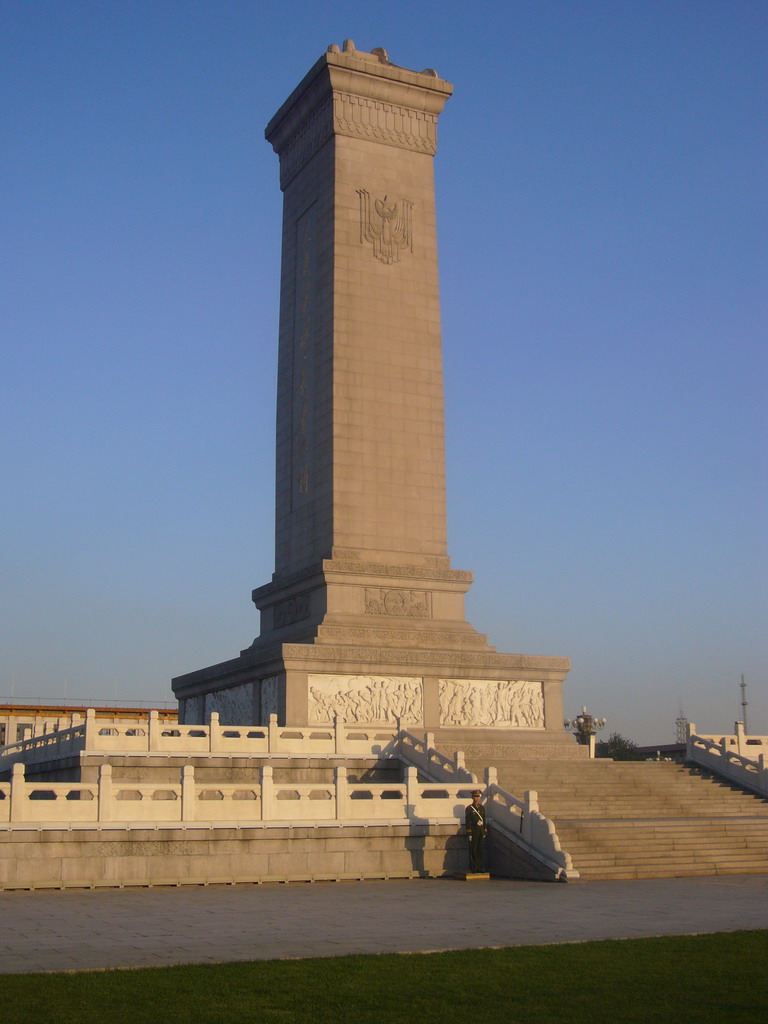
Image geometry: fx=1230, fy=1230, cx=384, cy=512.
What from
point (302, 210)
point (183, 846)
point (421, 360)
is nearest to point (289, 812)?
point (183, 846)

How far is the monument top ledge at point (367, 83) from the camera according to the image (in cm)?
3269

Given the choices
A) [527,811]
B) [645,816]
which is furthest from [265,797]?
[645,816]

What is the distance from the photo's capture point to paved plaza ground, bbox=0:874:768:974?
421 inches

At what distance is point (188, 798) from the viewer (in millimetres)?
17609

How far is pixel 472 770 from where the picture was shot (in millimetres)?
24703

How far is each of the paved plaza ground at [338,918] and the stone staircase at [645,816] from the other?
4.93 ft

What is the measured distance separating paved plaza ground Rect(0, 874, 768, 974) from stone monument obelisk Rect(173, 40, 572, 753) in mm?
10897

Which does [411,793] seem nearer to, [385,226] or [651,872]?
[651,872]

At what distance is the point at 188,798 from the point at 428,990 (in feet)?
30.9

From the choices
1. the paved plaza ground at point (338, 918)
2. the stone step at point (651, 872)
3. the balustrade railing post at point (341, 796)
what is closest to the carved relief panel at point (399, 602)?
the balustrade railing post at point (341, 796)

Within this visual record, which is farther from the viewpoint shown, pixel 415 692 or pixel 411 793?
pixel 415 692

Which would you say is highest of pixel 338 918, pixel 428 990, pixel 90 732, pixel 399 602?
pixel 399 602

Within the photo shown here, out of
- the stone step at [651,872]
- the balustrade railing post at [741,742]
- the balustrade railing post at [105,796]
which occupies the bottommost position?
the stone step at [651,872]

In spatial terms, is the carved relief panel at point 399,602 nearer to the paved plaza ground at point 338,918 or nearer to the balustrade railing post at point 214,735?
the balustrade railing post at point 214,735
